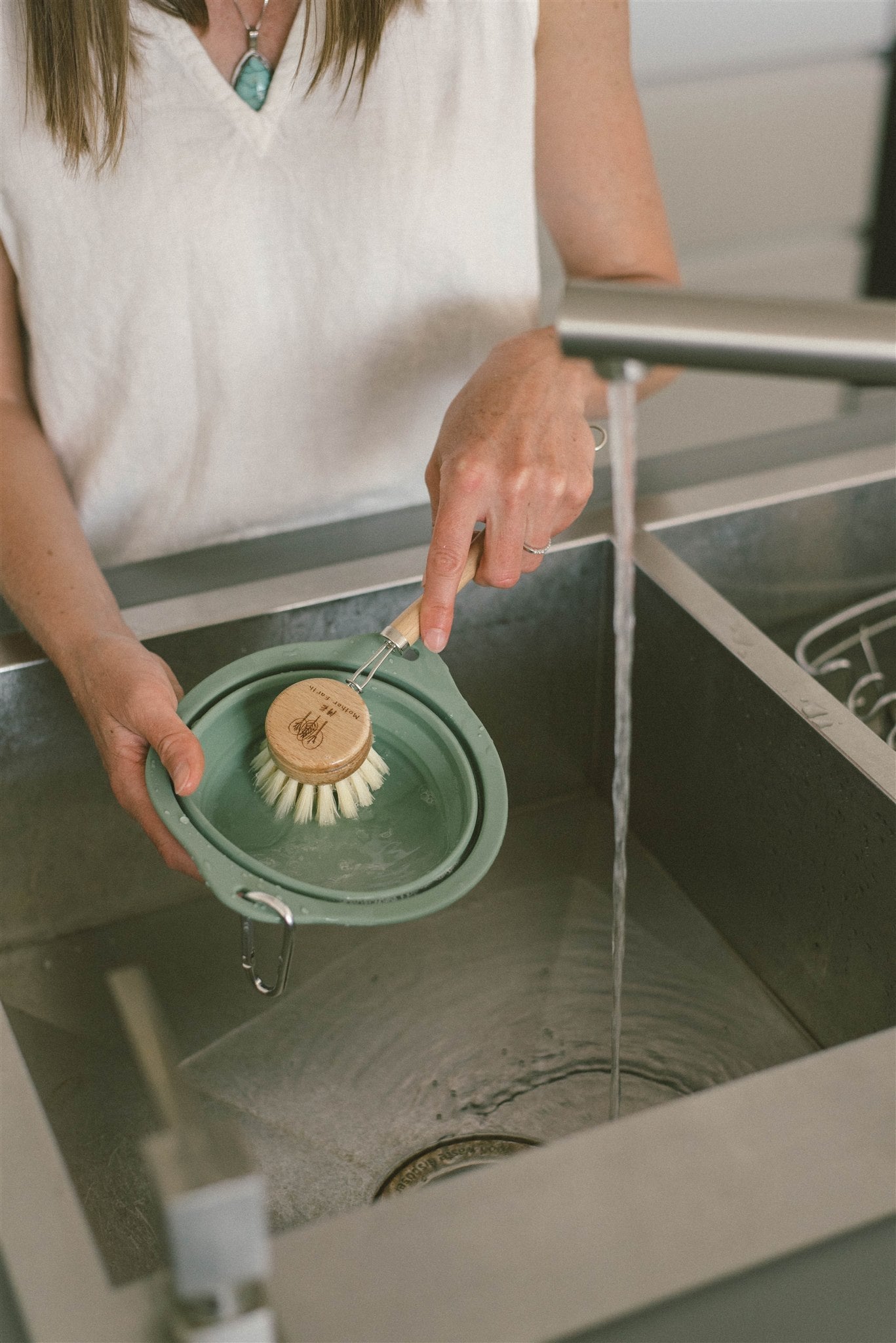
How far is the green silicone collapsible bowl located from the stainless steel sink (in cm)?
12

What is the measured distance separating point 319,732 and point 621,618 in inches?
7.7

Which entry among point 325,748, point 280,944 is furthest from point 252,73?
point 280,944

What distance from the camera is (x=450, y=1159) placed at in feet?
2.52

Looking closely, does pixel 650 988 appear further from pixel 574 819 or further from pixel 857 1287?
pixel 857 1287

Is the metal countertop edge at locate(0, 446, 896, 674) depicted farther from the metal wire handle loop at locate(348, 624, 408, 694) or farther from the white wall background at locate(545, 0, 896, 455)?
the white wall background at locate(545, 0, 896, 455)

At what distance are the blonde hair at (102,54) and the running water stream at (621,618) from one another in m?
0.44

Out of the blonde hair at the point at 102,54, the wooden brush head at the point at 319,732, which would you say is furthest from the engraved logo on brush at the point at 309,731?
the blonde hair at the point at 102,54

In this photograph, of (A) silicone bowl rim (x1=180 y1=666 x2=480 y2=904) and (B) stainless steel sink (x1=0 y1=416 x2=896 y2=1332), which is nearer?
(A) silicone bowl rim (x1=180 y1=666 x2=480 y2=904)

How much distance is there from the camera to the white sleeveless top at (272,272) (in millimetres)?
968

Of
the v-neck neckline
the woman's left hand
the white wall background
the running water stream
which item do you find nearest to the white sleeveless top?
the v-neck neckline

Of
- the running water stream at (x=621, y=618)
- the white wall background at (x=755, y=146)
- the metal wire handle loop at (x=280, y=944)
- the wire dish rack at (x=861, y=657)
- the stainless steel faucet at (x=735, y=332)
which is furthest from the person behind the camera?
the white wall background at (x=755, y=146)

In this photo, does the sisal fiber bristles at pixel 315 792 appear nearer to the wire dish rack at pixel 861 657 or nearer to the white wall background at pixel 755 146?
the wire dish rack at pixel 861 657

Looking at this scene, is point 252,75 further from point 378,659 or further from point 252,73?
point 378,659

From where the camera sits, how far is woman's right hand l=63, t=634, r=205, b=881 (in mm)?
705
